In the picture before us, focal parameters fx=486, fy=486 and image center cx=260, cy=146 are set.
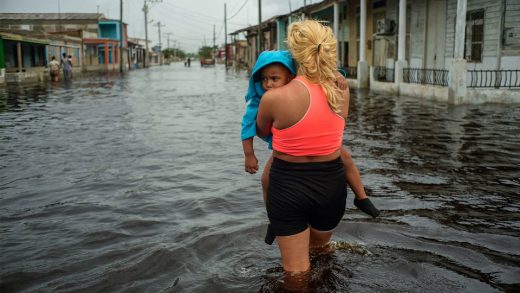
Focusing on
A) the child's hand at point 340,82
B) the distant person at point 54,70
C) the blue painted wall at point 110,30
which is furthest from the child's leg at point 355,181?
the blue painted wall at point 110,30

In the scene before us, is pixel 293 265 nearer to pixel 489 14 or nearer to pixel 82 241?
pixel 82 241

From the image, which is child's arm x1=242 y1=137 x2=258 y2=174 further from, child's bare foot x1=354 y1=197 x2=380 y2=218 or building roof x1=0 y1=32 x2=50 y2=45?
building roof x1=0 y1=32 x2=50 y2=45

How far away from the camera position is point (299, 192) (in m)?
2.73

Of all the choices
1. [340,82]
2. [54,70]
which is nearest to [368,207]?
[340,82]

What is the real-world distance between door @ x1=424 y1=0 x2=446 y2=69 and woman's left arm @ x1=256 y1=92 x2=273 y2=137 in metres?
17.4

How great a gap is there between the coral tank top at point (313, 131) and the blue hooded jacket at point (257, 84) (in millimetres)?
137

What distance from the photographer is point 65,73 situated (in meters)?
32.8

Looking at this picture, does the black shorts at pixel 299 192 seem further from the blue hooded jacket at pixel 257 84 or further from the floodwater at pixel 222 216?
→ the floodwater at pixel 222 216

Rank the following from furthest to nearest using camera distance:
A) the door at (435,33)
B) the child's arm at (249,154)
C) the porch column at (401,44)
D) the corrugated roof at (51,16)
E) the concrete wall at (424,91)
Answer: the corrugated roof at (51,16), the door at (435,33), the porch column at (401,44), the concrete wall at (424,91), the child's arm at (249,154)

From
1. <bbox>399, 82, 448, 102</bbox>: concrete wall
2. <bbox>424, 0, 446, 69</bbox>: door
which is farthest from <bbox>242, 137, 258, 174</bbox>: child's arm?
<bbox>424, 0, 446, 69</bbox>: door

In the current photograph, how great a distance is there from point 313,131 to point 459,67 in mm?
12816

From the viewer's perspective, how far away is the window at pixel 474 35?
16.5 m

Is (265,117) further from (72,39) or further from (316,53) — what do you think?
(72,39)

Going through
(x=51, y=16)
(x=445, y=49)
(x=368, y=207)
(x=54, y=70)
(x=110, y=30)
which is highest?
(x=51, y=16)
